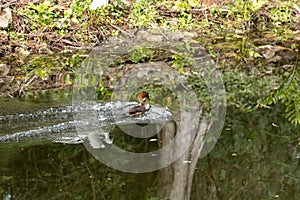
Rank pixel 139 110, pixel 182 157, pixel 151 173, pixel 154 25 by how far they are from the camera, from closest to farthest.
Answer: pixel 151 173 < pixel 182 157 < pixel 139 110 < pixel 154 25

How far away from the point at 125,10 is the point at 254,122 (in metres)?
4.24

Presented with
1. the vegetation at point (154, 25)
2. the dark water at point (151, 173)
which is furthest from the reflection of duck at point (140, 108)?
the vegetation at point (154, 25)

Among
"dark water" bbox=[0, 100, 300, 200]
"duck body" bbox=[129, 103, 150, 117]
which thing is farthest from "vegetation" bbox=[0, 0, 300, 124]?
"dark water" bbox=[0, 100, 300, 200]

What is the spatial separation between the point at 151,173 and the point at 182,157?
360mm

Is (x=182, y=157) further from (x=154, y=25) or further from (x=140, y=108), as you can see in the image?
(x=154, y=25)

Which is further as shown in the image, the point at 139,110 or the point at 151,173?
the point at 139,110

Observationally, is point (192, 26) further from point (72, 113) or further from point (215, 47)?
point (72, 113)

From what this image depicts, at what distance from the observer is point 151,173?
372 centimetres

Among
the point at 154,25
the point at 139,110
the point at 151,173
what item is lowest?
the point at 151,173

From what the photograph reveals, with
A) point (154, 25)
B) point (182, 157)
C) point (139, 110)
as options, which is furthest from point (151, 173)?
point (154, 25)

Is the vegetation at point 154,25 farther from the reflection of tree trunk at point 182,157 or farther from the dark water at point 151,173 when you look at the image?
the dark water at point 151,173

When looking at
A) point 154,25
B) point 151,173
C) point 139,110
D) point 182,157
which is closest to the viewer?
point 151,173

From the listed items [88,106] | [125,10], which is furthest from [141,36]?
[88,106]

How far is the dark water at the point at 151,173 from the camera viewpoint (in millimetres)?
3488
